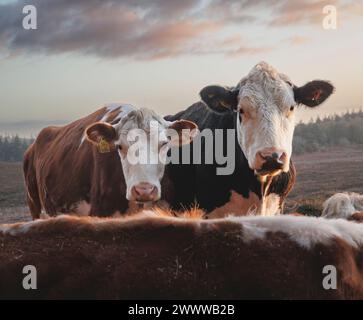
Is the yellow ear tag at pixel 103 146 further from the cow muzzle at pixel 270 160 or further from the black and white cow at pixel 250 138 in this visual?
the cow muzzle at pixel 270 160

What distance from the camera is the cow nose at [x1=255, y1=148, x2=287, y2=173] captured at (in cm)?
655

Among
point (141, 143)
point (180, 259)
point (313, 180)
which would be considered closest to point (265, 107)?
point (141, 143)

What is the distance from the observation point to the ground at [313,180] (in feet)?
70.3

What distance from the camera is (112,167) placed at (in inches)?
310

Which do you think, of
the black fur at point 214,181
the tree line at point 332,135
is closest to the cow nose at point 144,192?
the black fur at point 214,181

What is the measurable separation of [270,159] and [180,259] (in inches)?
131

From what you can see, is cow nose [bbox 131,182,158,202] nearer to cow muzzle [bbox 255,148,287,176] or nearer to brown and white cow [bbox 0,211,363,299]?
cow muzzle [bbox 255,148,287,176]

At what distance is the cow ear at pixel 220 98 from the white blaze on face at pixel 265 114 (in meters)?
0.15

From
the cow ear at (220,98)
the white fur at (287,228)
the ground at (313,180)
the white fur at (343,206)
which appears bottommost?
the ground at (313,180)

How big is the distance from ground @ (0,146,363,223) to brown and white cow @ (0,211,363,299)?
1030cm

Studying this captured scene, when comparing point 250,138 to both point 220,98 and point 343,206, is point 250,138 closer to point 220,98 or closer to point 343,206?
point 220,98

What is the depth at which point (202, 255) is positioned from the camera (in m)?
3.44

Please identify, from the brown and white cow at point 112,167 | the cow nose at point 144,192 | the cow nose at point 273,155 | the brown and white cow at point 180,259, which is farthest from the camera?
the brown and white cow at point 112,167
